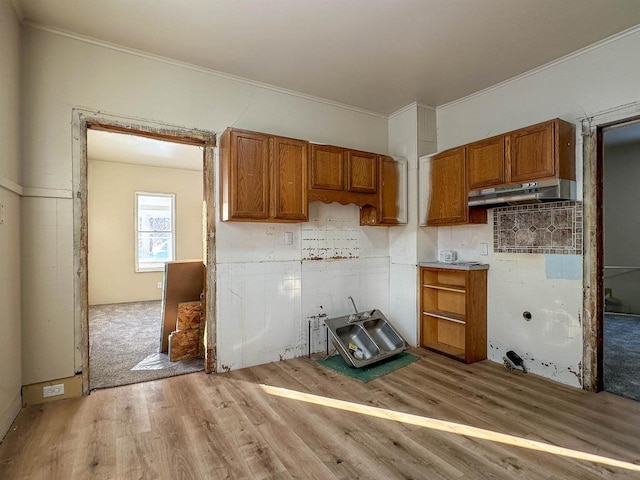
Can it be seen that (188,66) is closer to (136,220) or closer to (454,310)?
(454,310)

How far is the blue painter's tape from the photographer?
284 cm

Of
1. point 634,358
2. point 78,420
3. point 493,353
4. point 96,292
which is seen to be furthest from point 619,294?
A: point 96,292

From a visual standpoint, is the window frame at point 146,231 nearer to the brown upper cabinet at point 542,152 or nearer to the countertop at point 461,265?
the countertop at point 461,265

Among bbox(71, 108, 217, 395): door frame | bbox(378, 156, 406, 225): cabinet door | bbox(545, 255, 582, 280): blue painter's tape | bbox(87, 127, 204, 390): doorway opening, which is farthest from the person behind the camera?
bbox(87, 127, 204, 390): doorway opening

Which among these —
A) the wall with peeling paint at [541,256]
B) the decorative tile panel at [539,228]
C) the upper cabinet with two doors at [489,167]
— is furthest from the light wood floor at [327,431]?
the upper cabinet with two doors at [489,167]

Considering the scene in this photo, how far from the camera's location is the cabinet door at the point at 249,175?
296cm

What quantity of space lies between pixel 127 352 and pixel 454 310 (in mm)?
3758

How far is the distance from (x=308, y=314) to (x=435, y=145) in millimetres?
2562

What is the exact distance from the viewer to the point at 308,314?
12.1ft

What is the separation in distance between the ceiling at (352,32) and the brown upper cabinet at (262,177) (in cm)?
70

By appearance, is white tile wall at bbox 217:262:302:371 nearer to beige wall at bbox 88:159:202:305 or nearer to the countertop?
the countertop

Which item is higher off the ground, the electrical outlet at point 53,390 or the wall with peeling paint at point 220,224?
the wall with peeling paint at point 220,224

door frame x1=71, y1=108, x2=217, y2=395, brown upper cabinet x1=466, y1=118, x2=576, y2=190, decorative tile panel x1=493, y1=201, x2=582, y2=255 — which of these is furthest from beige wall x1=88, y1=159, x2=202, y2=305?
decorative tile panel x1=493, y1=201, x2=582, y2=255

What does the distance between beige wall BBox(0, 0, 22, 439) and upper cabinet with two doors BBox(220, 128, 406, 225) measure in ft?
4.82
